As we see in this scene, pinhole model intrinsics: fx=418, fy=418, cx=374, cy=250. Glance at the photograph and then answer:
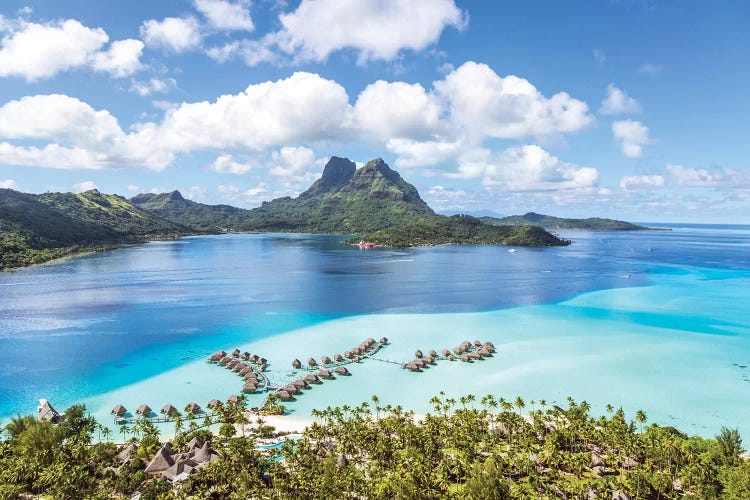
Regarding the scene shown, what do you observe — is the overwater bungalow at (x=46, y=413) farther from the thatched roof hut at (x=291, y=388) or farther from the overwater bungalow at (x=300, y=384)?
the overwater bungalow at (x=300, y=384)

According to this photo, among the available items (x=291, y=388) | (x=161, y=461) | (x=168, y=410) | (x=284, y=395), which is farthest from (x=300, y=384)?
(x=161, y=461)

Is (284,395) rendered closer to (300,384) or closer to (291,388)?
(291,388)

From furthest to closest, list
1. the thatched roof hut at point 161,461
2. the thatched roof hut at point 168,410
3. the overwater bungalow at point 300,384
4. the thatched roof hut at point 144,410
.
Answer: the overwater bungalow at point 300,384 < the thatched roof hut at point 144,410 < the thatched roof hut at point 168,410 < the thatched roof hut at point 161,461

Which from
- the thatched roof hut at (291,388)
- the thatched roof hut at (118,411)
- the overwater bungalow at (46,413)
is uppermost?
the overwater bungalow at (46,413)

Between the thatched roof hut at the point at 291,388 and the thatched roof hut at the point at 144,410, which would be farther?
the thatched roof hut at the point at 291,388

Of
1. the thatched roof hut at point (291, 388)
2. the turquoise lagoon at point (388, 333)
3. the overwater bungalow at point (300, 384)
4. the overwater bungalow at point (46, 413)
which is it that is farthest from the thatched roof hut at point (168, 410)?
the overwater bungalow at point (300, 384)

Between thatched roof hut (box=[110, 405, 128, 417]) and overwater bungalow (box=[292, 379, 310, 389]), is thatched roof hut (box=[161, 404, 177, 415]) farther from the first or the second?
overwater bungalow (box=[292, 379, 310, 389])

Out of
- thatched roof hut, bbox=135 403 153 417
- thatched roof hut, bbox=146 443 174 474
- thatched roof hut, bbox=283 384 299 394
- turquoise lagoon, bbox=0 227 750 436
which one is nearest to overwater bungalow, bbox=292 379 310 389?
thatched roof hut, bbox=283 384 299 394
